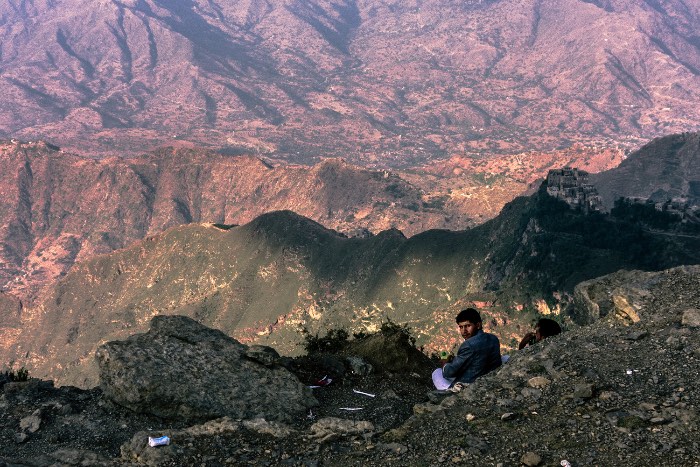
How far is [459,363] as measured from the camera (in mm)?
17359

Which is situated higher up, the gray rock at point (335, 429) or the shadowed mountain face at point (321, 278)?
the gray rock at point (335, 429)

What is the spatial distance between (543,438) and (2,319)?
220 meters

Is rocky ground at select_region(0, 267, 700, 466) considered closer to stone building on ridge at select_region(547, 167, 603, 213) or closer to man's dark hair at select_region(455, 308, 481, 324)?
man's dark hair at select_region(455, 308, 481, 324)

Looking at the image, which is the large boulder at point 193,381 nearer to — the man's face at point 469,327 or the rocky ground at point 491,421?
the rocky ground at point 491,421

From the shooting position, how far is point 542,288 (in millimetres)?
97375

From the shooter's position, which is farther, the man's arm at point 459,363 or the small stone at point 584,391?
the man's arm at point 459,363

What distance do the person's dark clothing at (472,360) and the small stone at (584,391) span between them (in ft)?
9.29

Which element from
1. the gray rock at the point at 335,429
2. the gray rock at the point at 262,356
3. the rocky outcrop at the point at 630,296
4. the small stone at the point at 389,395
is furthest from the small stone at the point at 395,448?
the rocky outcrop at the point at 630,296

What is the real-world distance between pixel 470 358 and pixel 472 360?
0.38 ft

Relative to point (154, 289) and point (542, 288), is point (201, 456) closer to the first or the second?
point (542, 288)

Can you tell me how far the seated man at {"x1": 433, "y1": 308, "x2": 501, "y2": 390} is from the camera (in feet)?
57.0

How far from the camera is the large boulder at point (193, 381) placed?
1700 centimetres

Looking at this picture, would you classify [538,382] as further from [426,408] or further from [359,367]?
[359,367]

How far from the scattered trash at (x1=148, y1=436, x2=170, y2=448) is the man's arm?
761cm
